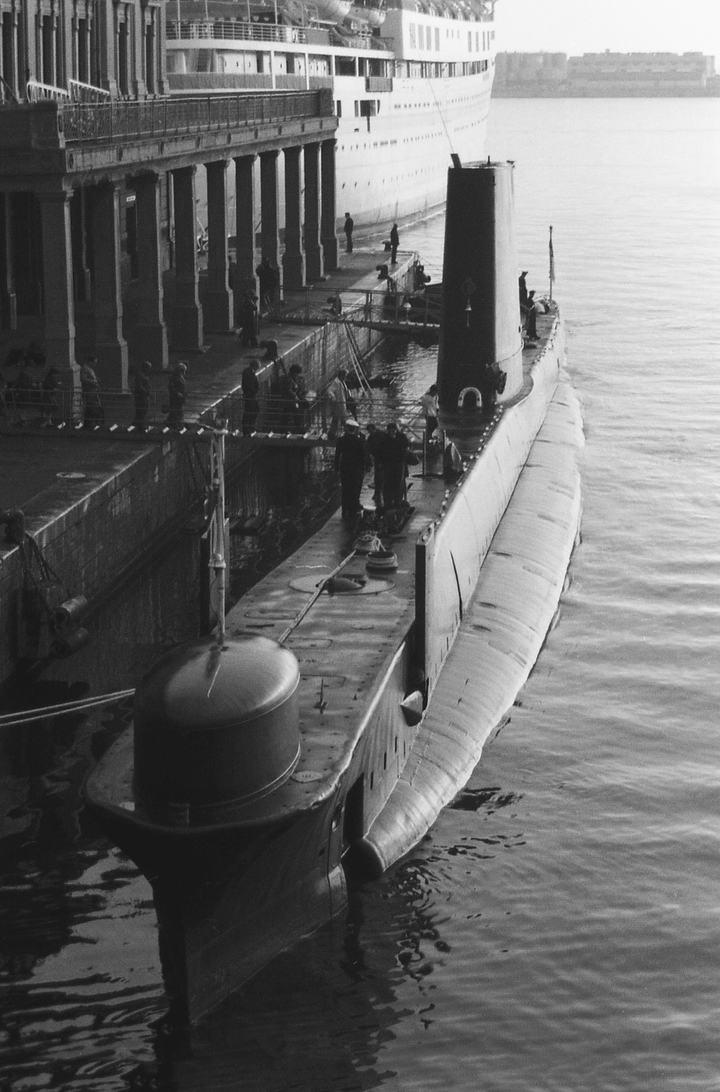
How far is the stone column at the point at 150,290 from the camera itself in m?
40.5

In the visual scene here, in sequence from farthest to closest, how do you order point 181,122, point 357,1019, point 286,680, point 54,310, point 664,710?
point 181,122 → point 54,310 → point 664,710 → point 357,1019 → point 286,680

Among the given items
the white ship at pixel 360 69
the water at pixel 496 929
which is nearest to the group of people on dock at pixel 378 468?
the water at pixel 496 929

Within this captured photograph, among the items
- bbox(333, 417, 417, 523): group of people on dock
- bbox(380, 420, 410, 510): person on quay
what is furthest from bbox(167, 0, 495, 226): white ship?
bbox(380, 420, 410, 510): person on quay

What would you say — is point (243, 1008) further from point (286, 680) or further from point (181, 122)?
point (181, 122)

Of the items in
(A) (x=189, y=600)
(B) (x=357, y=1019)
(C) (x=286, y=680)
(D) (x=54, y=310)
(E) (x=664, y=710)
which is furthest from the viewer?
(D) (x=54, y=310)

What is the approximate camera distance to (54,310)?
3366 cm

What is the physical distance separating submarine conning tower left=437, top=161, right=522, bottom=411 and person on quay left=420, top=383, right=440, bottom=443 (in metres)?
1.09

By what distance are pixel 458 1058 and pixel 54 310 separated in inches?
870

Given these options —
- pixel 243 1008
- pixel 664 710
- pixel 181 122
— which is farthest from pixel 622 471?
pixel 243 1008

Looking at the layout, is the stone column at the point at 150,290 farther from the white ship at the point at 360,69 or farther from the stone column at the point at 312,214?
the white ship at the point at 360,69

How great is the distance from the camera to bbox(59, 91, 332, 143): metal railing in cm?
3350

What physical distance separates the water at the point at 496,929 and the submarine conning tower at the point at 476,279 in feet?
17.7

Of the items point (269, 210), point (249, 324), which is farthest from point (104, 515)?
point (269, 210)

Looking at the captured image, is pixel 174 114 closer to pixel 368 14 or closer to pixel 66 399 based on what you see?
pixel 66 399
